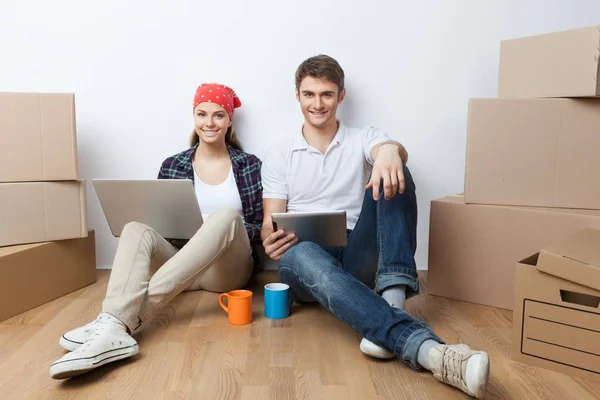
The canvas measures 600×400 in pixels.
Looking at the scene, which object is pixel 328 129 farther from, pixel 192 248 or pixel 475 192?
pixel 192 248

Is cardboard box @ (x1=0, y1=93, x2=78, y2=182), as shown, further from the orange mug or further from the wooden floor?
the orange mug

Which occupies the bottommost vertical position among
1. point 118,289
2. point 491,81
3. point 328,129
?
point 118,289

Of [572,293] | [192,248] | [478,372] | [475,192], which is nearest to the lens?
[478,372]

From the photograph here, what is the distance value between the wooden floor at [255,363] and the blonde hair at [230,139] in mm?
661

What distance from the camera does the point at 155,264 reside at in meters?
1.84

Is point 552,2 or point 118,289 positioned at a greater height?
point 552,2

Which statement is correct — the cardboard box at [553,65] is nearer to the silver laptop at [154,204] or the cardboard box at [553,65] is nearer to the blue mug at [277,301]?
the blue mug at [277,301]

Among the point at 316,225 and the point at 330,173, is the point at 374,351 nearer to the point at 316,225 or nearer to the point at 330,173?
the point at 316,225

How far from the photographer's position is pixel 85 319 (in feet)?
5.90

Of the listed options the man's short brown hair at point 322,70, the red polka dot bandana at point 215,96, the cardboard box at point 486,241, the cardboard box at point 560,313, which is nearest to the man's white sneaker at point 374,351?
the cardboard box at point 560,313

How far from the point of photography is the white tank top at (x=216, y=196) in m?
2.10

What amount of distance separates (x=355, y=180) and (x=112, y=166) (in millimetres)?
1043

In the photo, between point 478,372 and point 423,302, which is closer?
point 478,372

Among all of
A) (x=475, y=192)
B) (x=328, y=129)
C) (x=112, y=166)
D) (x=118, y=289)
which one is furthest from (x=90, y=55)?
(x=475, y=192)
